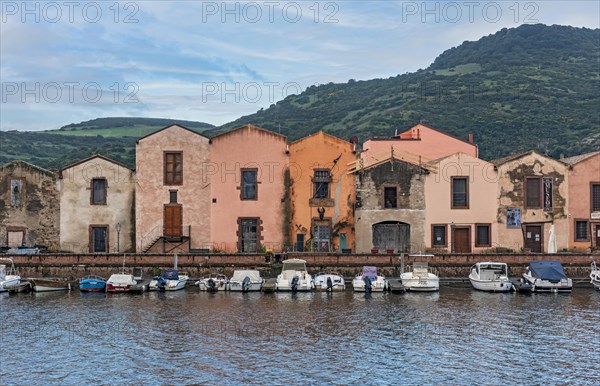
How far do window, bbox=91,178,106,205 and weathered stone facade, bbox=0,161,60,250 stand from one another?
3.01m

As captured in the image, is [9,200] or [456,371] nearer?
[456,371]

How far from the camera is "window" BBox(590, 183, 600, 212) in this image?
57750mm

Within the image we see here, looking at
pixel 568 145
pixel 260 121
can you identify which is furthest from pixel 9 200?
pixel 260 121

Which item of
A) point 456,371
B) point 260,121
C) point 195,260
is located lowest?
point 456,371

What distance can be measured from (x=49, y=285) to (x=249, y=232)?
50.9ft

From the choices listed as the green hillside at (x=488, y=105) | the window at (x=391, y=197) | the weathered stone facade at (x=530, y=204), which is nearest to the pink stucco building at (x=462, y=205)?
the weathered stone facade at (x=530, y=204)

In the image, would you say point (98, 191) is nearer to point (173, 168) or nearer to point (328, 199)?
point (173, 168)

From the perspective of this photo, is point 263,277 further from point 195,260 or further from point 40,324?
point 40,324

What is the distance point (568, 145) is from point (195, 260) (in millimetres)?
75101

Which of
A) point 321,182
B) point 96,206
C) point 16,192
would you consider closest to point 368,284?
point 321,182

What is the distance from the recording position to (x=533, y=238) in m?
57.4

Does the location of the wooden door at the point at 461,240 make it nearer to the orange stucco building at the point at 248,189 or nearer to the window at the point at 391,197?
the window at the point at 391,197

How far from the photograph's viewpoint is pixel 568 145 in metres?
110

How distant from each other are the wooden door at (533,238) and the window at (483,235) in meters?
3.03
